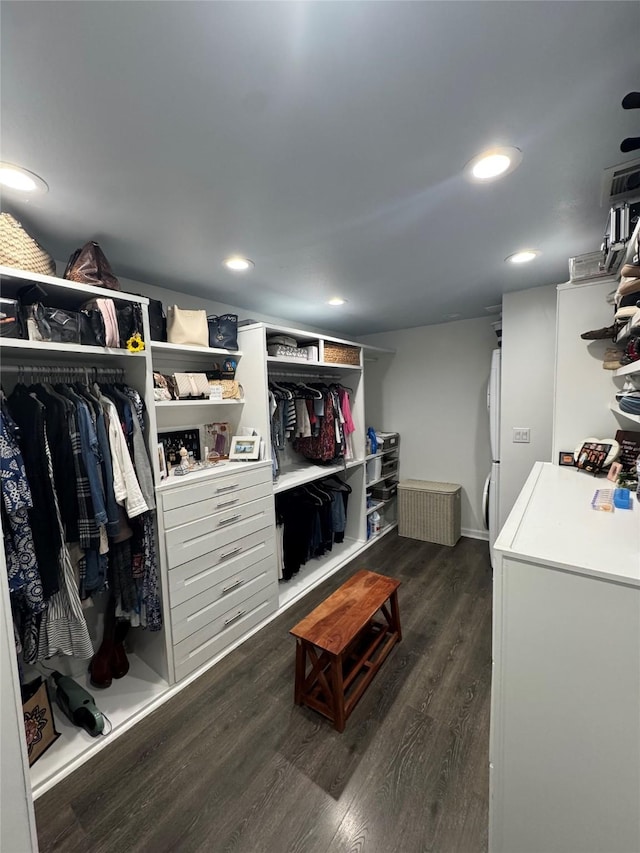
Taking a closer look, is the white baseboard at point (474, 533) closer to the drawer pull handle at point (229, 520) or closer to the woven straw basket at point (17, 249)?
the drawer pull handle at point (229, 520)

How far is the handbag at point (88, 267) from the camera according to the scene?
153cm

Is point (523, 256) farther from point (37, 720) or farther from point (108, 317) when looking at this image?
point (37, 720)

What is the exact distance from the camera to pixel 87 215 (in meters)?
1.38

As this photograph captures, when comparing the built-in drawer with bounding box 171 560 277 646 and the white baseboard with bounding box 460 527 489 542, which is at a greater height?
the built-in drawer with bounding box 171 560 277 646

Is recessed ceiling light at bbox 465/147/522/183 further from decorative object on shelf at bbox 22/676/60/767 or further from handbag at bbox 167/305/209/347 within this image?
decorative object on shelf at bbox 22/676/60/767

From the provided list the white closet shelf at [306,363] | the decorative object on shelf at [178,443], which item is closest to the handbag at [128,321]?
the decorative object on shelf at [178,443]

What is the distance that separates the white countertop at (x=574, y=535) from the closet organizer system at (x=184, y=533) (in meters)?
1.59

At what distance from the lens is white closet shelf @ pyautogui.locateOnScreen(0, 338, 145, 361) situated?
1326mm

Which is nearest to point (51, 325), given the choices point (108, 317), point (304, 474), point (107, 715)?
point (108, 317)

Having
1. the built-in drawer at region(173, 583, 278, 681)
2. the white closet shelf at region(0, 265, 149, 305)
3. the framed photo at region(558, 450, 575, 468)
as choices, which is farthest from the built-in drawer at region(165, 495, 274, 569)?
the framed photo at region(558, 450, 575, 468)

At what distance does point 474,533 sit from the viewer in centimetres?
370

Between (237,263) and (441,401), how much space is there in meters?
2.75

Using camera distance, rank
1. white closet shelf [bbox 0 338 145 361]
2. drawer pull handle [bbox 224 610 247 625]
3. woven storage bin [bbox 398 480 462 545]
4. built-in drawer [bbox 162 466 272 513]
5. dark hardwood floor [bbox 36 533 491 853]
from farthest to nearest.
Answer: woven storage bin [bbox 398 480 462 545], drawer pull handle [bbox 224 610 247 625], built-in drawer [bbox 162 466 272 513], white closet shelf [bbox 0 338 145 361], dark hardwood floor [bbox 36 533 491 853]

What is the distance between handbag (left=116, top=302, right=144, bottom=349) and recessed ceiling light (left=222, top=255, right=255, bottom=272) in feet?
1.78
